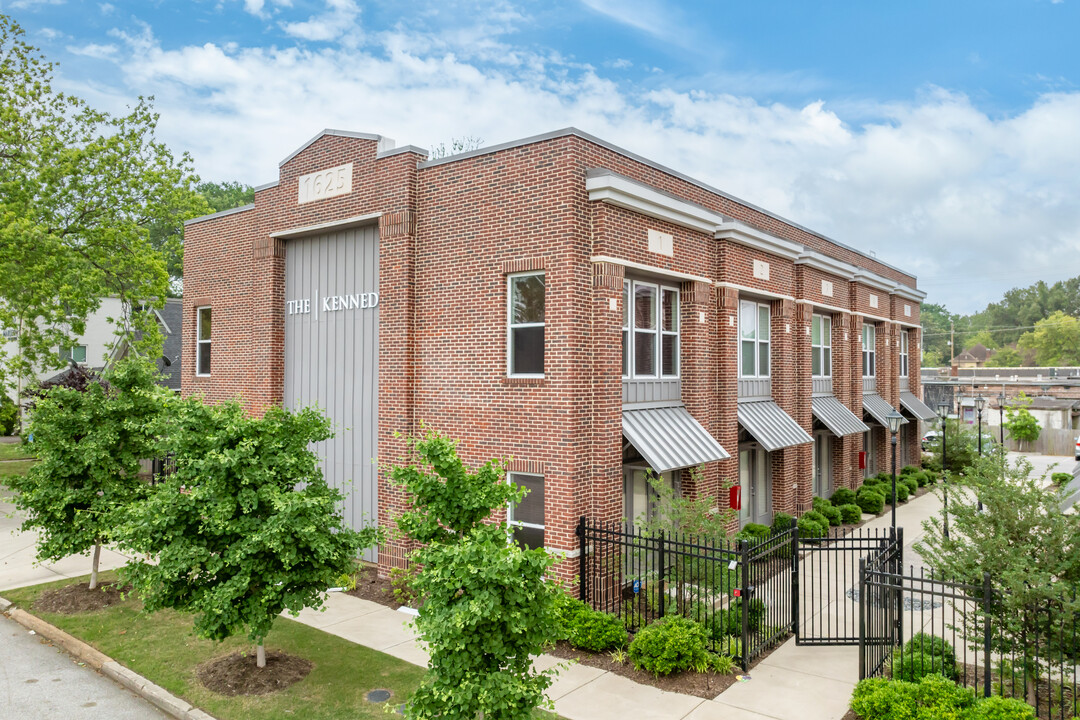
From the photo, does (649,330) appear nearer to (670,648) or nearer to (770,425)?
(770,425)

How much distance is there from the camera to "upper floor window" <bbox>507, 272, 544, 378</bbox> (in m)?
12.9

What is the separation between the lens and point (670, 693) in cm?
956

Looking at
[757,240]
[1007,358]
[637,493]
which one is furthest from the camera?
[1007,358]

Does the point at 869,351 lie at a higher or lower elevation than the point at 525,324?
higher

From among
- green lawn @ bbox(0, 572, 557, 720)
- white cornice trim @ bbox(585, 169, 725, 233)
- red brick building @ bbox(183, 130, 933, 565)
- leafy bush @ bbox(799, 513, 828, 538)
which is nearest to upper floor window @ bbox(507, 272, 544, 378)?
red brick building @ bbox(183, 130, 933, 565)

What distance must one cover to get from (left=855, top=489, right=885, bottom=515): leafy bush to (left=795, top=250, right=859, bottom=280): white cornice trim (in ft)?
23.4

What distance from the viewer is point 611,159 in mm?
13422

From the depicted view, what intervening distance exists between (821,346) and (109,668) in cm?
2077

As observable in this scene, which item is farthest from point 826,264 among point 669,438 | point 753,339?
point 669,438

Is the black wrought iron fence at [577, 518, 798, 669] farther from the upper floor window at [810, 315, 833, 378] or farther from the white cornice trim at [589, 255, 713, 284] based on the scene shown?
the upper floor window at [810, 315, 833, 378]

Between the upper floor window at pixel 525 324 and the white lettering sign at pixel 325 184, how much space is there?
5017 millimetres

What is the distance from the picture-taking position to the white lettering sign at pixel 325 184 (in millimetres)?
15633

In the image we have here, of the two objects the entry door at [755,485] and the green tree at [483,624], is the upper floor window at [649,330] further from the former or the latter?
the green tree at [483,624]

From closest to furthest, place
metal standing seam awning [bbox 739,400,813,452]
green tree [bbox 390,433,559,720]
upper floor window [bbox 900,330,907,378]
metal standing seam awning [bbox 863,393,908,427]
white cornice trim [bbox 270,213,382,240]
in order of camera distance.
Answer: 1. green tree [bbox 390,433,559,720]
2. white cornice trim [bbox 270,213,382,240]
3. metal standing seam awning [bbox 739,400,813,452]
4. metal standing seam awning [bbox 863,393,908,427]
5. upper floor window [bbox 900,330,907,378]
